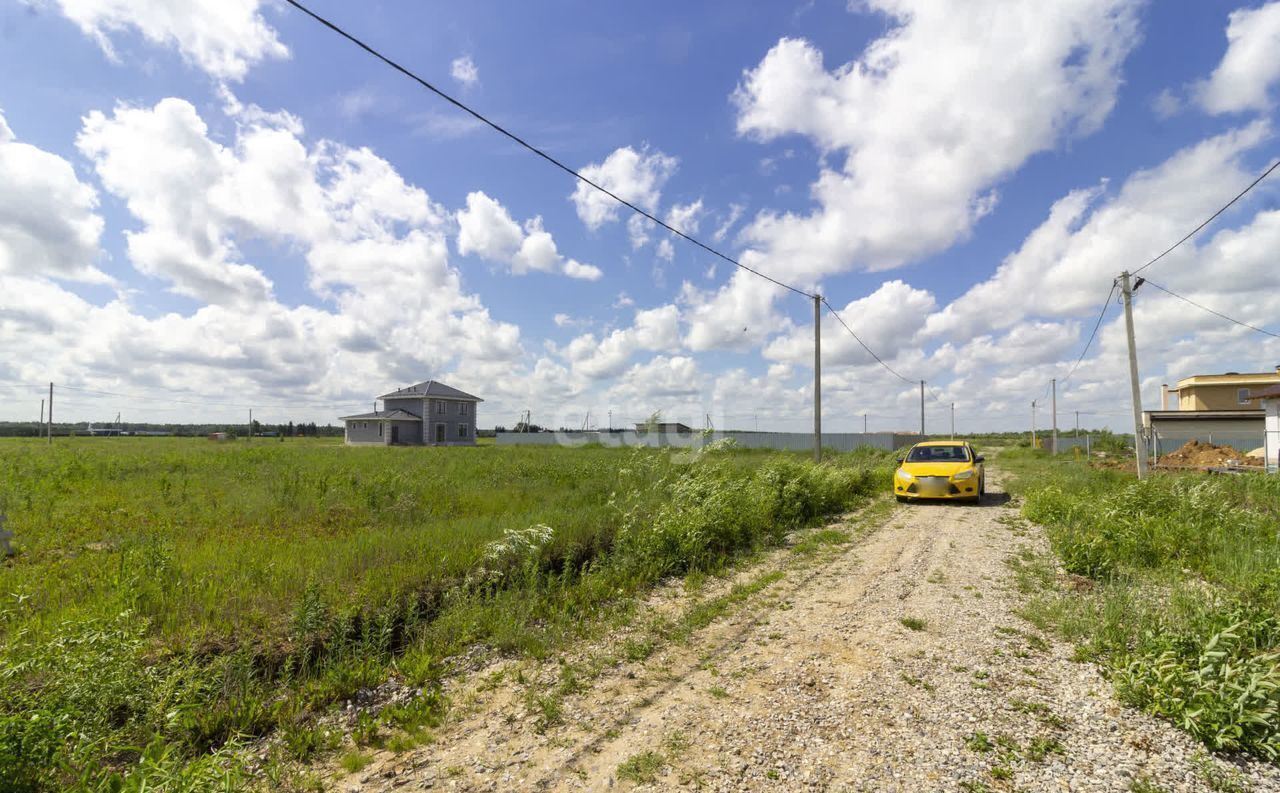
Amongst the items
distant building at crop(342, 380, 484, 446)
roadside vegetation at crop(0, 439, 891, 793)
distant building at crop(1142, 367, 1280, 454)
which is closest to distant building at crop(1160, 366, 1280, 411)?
distant building at crop(1142, 367, 1280, 454)

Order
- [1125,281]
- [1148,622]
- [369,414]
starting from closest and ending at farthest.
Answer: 1. [1148,622]
2. [1125,281]
3. [369,414]

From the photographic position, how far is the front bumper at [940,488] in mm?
13078

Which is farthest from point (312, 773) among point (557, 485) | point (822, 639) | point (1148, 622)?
point (557, 485)

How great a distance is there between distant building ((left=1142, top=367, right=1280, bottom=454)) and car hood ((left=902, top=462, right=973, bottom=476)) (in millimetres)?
12985

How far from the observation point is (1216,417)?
33.6m

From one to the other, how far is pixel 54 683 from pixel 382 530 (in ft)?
17.7

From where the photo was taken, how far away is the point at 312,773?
331cm

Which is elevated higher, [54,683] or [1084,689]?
[54,683]

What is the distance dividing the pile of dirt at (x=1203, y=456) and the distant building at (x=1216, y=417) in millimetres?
674

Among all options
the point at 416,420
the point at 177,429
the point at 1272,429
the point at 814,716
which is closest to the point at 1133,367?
the point at 1272,429

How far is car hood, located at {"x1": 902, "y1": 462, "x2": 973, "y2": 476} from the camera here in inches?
523

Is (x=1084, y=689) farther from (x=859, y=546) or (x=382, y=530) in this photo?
(x=382, y=530)

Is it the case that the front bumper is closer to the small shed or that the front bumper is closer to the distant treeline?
the small shed

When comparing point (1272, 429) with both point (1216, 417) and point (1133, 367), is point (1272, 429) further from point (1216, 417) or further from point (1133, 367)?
point (1216, 417)
